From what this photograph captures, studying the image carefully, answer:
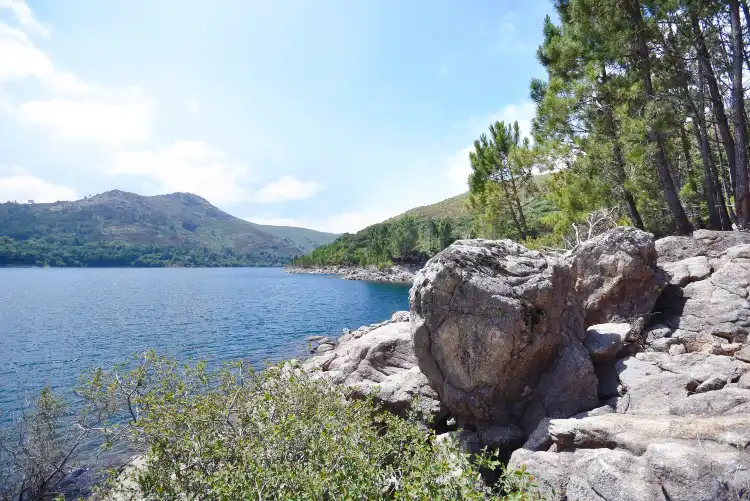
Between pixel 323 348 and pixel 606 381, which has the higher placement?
pixel 606 381

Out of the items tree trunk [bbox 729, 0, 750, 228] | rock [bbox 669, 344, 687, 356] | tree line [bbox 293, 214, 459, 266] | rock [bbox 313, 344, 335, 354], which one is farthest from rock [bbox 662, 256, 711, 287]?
tree line [bbox 293, 214, 459, 266]

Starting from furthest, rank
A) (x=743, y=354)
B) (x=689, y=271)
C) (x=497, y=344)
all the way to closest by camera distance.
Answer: (x=689, y=271) → (x=497, y=344) → (x=743, y=354)

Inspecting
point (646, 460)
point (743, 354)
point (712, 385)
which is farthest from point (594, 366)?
point (646, 460)

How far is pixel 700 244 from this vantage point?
16.3 m

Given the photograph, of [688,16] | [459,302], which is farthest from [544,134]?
[459,302]

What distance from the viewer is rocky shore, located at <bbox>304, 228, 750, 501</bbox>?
6.63m

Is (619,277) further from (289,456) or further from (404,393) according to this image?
(289,456)

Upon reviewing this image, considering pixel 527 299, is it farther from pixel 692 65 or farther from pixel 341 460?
pixel 692 65

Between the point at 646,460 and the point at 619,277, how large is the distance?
28.7ft

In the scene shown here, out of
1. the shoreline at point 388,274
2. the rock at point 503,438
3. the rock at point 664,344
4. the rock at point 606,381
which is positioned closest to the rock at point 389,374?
the rock at point 503,438

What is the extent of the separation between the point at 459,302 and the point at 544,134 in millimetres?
18677

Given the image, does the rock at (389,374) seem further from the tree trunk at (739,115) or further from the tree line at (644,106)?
the tree trunk at (739,115)

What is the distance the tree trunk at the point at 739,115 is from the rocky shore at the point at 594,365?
2.88m

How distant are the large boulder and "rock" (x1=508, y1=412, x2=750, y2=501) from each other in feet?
7.65
